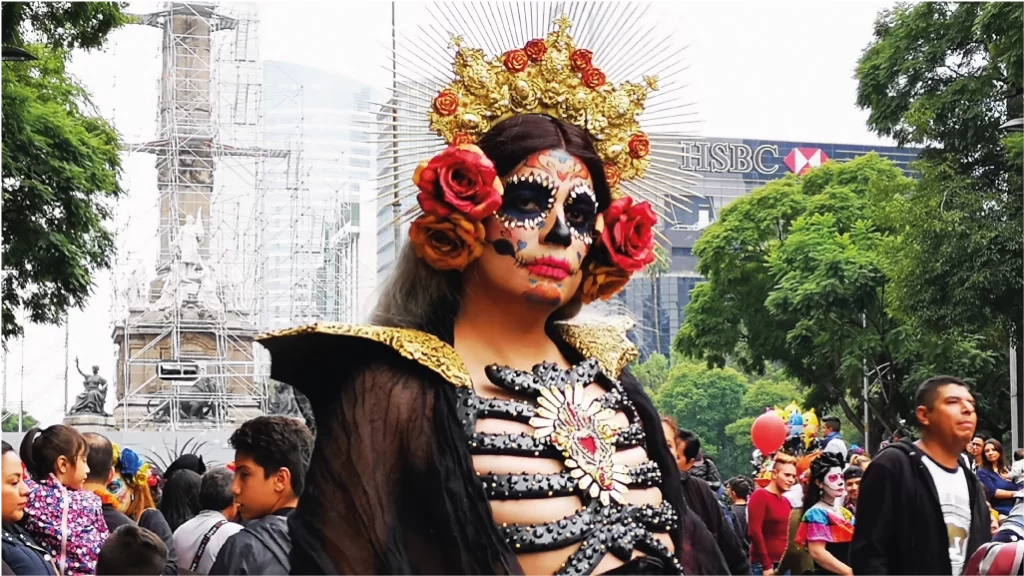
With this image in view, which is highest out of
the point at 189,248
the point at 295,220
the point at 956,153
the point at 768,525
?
the point at 295,220

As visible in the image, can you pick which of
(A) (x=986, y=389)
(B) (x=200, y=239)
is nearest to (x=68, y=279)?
(A) (x=986, y=389)

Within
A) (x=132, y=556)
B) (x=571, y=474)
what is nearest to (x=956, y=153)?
(x=132, y=556)

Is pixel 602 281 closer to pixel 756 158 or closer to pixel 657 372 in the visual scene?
pixel 657 372

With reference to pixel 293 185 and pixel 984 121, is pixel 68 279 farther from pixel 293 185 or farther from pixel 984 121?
pixel 293 185

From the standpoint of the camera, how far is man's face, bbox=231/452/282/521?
17.9 ft

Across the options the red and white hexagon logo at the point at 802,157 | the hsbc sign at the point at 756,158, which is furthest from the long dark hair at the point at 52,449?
the red and white hexagon logo at the point at 802,157

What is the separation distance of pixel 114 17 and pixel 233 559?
15008mm

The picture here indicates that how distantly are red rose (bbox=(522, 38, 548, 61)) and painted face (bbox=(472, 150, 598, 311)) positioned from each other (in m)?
0.31

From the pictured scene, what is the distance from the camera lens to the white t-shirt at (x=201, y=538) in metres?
6.71

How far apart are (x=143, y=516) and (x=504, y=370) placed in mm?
5151

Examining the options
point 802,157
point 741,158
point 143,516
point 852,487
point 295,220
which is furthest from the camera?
point 741,158

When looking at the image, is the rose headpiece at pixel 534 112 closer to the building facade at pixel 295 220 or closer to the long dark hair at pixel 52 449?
the long dark hair at pixel 52 449

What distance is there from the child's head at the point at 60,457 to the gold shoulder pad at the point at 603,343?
3283 millimetres

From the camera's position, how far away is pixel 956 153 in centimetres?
2411
